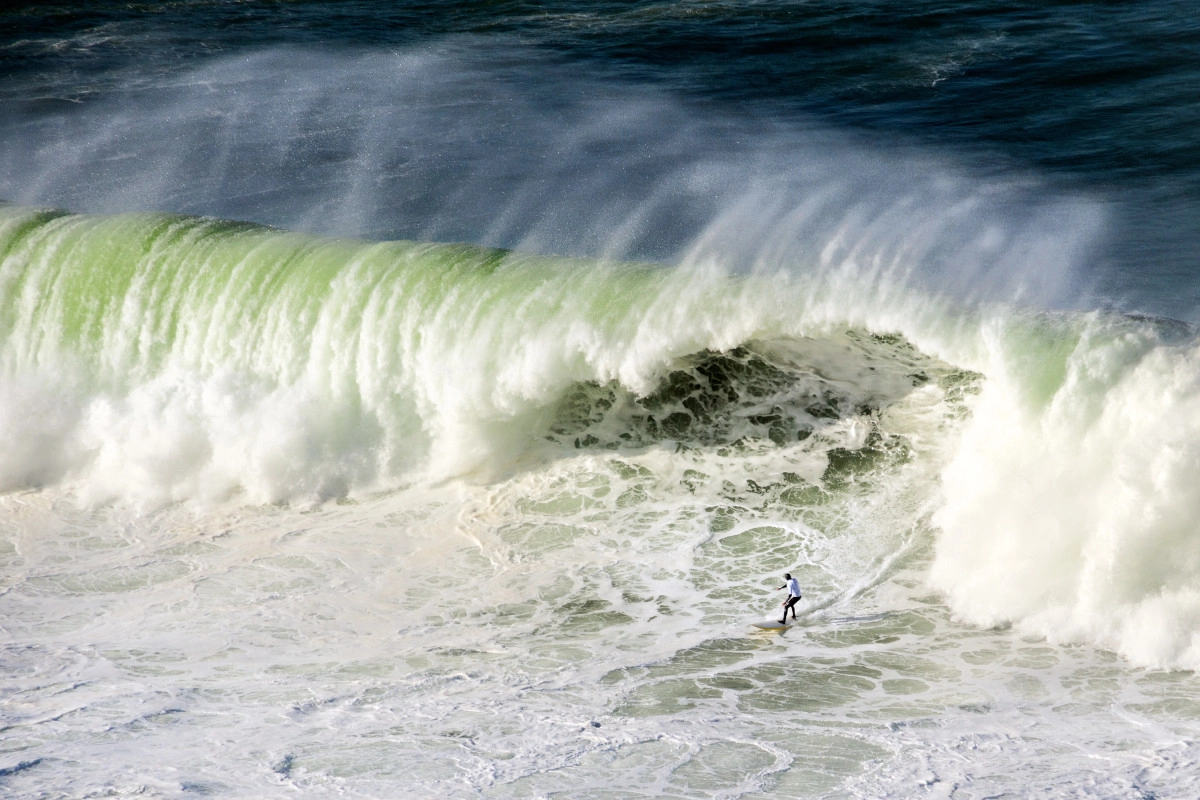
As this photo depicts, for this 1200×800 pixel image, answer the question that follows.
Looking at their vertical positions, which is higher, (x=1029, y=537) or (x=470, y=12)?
(x=470, y=12)

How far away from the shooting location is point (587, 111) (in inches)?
922

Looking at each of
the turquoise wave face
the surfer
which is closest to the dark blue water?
the turquoise wave face

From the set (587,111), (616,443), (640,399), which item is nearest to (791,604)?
(616,443)

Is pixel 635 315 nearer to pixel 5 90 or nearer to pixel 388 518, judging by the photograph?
pixel 388 518

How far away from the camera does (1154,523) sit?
11109mm

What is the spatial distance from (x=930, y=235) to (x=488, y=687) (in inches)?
355

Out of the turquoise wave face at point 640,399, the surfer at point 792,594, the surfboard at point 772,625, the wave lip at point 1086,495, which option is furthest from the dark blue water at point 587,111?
the surfboard at point 772,625

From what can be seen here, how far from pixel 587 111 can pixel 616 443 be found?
34.4 feet

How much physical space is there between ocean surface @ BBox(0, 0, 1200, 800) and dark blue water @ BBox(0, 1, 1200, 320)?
0.15 metres

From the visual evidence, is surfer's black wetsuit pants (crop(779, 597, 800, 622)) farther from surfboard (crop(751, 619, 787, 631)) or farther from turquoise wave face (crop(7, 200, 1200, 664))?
turquoise wave face (crop(7, 200, 1200, 664))

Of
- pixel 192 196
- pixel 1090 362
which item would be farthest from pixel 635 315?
pixel 192 196

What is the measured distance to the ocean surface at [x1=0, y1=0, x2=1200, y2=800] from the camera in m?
9.79

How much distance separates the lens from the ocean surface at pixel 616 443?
32.1 feet

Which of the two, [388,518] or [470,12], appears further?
[470,12]
